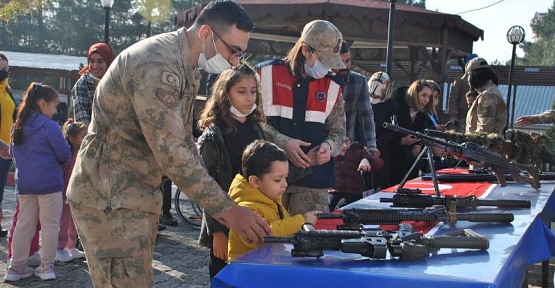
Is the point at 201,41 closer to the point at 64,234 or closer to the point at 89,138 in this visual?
the point at 89,138

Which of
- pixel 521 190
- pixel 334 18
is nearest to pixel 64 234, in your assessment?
pixel 521 190

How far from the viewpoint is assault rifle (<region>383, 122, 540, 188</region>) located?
3.54m

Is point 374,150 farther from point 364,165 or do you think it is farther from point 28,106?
point 28,106

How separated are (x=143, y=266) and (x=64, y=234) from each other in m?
3.16

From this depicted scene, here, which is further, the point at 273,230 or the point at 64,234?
the point at 64,234

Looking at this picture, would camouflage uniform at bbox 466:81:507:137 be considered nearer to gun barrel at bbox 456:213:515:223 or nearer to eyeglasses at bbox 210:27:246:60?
gun barrel at bbox 456:213:515:223

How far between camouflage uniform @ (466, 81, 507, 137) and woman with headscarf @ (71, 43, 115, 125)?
3.71 metres

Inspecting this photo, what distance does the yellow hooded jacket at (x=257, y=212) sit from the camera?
8.14 ft

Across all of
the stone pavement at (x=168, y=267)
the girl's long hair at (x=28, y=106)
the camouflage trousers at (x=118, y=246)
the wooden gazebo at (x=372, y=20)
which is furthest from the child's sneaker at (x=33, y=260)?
the wooden gazebo at (x=372, y=20)

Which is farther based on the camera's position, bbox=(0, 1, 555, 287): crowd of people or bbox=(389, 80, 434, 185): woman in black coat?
bbox=(389, 80, 434, 185): woman in black coat

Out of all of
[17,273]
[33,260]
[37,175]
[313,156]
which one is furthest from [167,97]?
[33,260]

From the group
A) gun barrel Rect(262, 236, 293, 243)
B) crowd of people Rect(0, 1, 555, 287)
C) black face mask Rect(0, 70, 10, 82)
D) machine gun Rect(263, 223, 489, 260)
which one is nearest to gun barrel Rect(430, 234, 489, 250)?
machine gun Rect(263, 223, 489, 260)

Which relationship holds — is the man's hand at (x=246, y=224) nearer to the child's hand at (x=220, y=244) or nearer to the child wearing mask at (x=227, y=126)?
the child's hand at (x=220, y=244)

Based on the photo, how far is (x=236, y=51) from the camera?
97.7 inches
